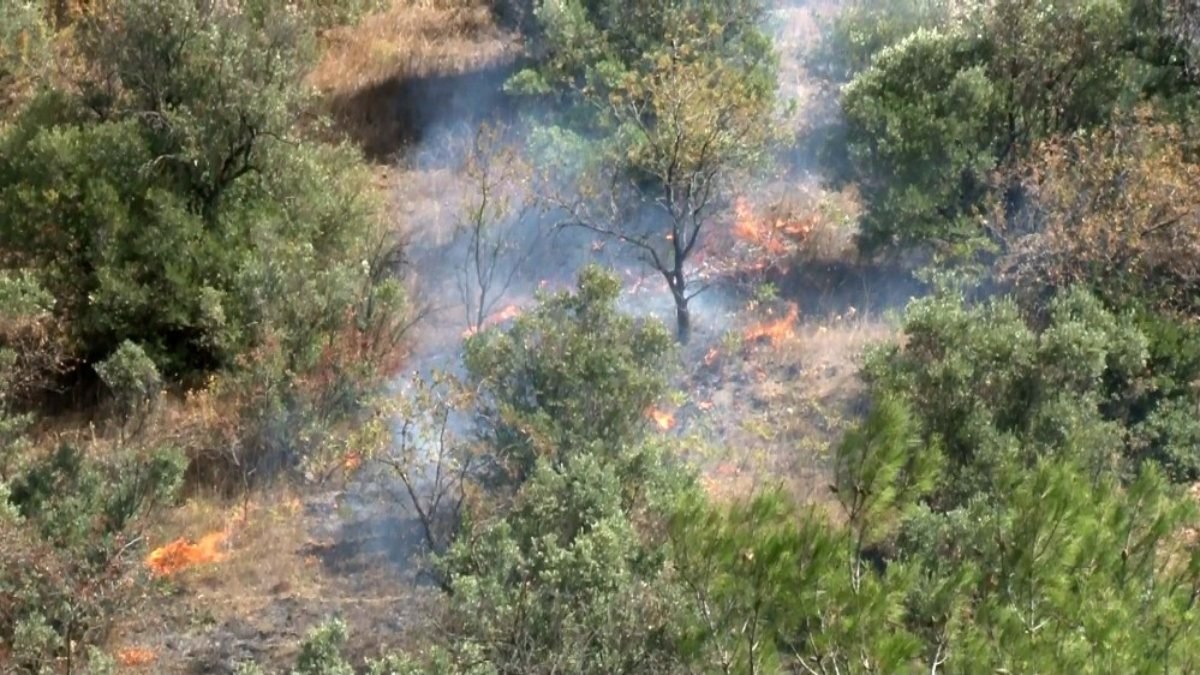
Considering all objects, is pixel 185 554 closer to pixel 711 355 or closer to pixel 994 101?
pixel 711 355

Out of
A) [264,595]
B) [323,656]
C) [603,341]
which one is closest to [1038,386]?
[603,341]

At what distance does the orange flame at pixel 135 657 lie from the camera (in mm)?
11594

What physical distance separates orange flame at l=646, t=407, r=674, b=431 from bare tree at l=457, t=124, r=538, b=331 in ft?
9.54

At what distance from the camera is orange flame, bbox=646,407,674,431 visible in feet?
44.3

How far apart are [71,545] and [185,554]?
4.86ft

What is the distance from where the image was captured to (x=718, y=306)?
16.3 metres

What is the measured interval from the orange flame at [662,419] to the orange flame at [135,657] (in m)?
4.34

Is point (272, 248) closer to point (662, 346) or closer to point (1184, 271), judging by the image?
point (662, 346)

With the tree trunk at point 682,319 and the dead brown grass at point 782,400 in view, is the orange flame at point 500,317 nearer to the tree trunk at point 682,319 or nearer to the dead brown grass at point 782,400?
the tree trunk at point 682,319

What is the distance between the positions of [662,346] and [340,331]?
3517 mm

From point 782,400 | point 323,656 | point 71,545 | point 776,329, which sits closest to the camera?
point 323,656

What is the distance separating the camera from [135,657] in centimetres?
1166

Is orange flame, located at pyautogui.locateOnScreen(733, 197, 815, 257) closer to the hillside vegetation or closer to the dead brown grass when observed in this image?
the hillside vegetation

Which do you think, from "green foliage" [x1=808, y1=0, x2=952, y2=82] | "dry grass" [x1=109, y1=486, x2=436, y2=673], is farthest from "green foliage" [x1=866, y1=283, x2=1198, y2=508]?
"green foliage" [x1=808, y1=0, x2=952, y2=82]
